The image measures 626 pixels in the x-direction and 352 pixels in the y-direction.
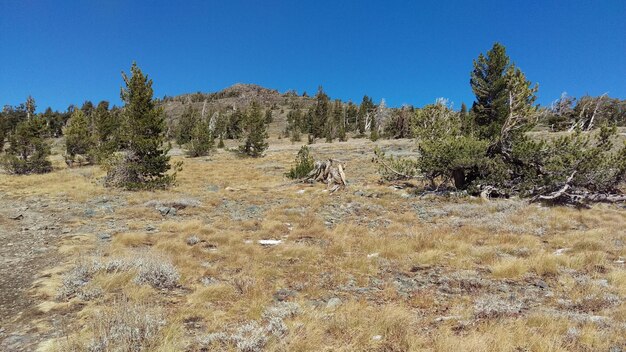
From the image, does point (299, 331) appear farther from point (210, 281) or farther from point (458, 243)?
point (458, 243)

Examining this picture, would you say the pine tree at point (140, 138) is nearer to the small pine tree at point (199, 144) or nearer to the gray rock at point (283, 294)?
the gray rock at point (283, 294)

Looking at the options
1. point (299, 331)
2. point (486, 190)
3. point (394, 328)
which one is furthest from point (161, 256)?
A: point (486, 190)

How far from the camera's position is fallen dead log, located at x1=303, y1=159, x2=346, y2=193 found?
20828mm

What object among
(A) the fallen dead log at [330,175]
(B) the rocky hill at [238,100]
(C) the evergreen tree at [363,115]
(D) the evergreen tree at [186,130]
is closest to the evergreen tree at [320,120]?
(C) the evergreen tree at [363,115]

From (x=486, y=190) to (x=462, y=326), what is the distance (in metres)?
13.0

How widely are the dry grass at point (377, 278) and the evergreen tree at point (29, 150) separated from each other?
2392cm

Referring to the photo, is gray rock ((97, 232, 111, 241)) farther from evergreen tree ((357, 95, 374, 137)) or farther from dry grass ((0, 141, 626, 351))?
evergreen tree ((357, 95, 374, 137))

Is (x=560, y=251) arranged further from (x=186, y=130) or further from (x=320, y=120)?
(x=320, y=120)

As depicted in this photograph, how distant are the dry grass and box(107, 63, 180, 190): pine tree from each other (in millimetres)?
7029

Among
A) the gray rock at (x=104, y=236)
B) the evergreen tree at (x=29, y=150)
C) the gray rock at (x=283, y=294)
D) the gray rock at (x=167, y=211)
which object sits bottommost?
the gray rock at (x=283, y=294)

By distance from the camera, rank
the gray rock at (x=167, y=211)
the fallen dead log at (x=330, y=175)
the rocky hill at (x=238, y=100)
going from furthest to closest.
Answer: the rocky hill at (x=238, y=100), the fallen dead log at (x=330, y=175), the gray rock at (x=167, y=211)

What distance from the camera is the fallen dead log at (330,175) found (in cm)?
2083

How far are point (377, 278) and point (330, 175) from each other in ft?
46.6

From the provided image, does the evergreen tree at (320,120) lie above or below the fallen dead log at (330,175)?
above
